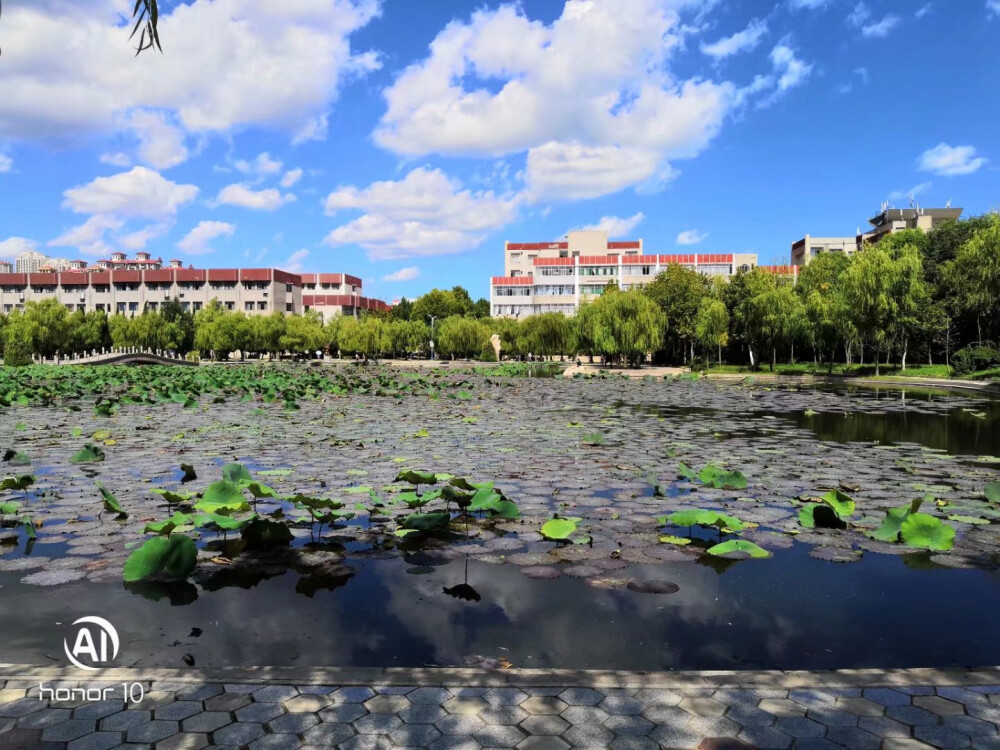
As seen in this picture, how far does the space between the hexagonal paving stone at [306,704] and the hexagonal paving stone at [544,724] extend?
80 cm

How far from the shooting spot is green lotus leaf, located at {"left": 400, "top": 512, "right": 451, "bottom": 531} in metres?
5.05

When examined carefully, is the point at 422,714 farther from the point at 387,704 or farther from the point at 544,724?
the point at 544,724

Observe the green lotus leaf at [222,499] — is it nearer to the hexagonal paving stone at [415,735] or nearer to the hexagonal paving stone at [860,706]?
the hexagonal paving stone at [415,735]

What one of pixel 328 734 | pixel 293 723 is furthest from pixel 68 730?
pixel 328 734

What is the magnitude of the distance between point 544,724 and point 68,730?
69.0 inches

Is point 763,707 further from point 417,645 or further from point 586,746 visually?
point 417,645

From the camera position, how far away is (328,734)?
2453mm

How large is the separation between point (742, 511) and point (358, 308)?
100994 mm

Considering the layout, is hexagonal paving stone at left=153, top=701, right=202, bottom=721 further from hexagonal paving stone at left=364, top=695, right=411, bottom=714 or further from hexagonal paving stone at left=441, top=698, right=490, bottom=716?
hexagonal paving stone at left=441, top=698, right=490, bottom=716

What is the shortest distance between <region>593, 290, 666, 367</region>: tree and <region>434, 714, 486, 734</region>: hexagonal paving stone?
4041cm

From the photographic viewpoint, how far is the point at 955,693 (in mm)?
2771

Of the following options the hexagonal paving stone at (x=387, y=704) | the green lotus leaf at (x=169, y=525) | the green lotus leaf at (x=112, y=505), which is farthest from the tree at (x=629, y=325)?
the hexagonal paving stone at (x=387, y=704)

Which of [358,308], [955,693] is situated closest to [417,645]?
[955,693]

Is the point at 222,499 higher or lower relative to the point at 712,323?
lower
